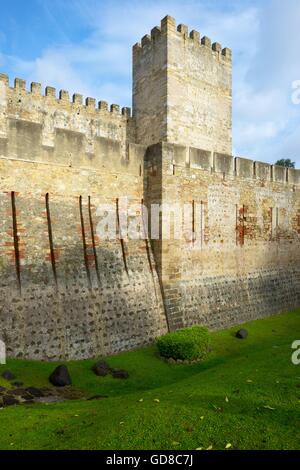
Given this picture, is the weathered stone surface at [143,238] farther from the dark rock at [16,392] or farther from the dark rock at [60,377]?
the dark rock at [16,392]

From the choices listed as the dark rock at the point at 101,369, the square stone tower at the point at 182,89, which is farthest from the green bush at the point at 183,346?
the square stone tower at the point at 182,89

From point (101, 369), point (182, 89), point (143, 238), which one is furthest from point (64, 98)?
point (101, 369)

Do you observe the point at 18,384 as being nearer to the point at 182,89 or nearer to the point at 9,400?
the point at 9,400

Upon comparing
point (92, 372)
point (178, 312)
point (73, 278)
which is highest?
point (73, 278)

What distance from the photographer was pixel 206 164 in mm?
14703

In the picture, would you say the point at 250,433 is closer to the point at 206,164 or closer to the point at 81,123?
the point at 206,164

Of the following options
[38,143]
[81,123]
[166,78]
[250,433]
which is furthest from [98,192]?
[81,123]

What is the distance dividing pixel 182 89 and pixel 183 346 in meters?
14.4

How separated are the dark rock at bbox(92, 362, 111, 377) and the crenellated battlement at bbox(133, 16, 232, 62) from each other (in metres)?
16.6

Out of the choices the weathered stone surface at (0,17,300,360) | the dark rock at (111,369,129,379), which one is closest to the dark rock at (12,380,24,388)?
the weathered stone surface at (0,17,300,360)

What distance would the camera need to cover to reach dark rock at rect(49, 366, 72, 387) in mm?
8749

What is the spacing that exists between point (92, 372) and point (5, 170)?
5814 mm

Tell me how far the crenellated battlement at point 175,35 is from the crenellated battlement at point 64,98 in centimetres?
404

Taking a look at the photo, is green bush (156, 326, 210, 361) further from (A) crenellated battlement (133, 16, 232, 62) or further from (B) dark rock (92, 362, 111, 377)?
(A) crenellated battlement (133, 16, 232, 62)
